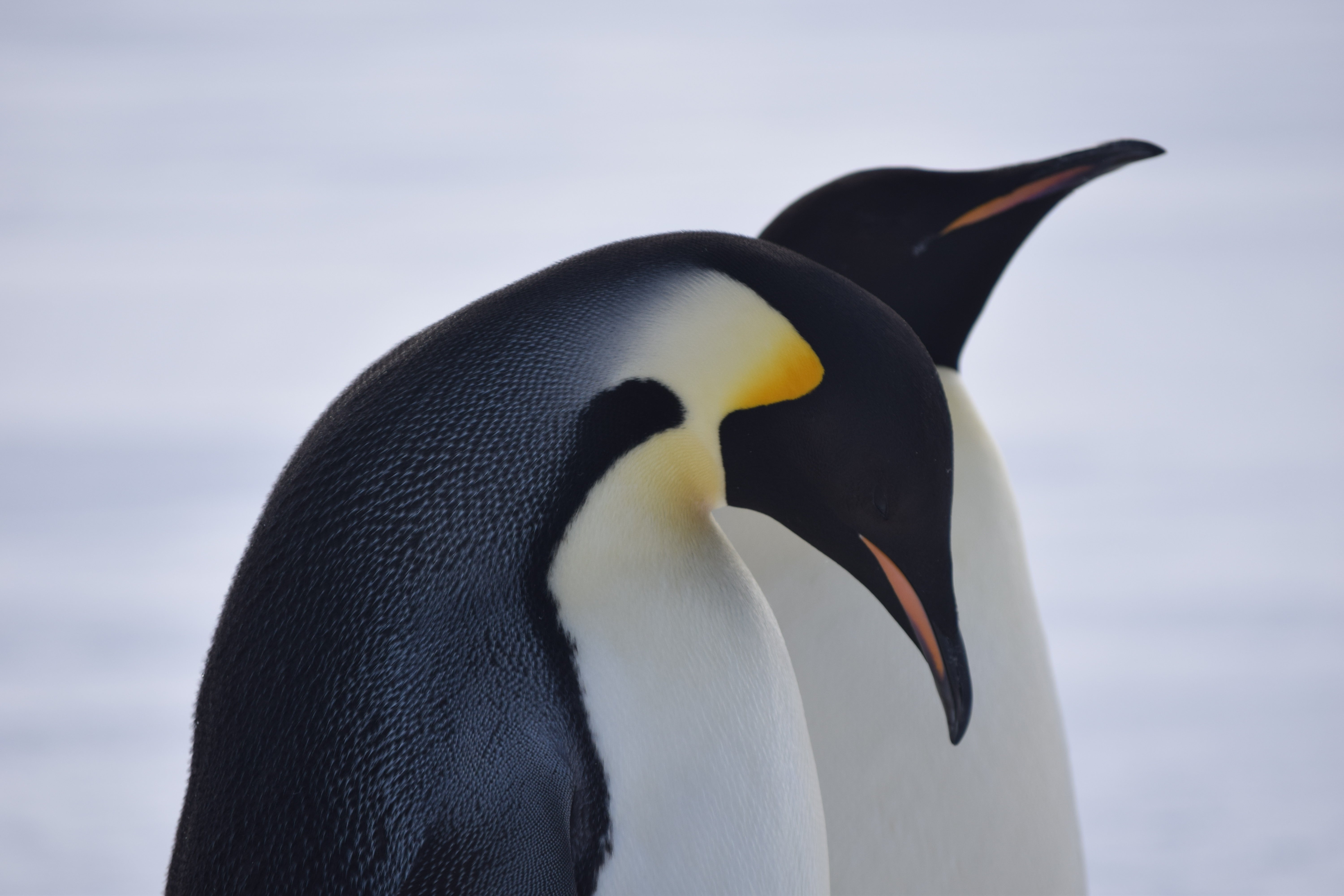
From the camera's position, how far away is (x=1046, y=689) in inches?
60.5

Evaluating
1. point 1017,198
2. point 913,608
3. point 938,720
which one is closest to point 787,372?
point 913,608

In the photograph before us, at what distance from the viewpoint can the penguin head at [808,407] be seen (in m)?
0.91

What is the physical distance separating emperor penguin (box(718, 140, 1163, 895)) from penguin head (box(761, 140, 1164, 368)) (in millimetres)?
15

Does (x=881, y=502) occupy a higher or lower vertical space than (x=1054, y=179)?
lower

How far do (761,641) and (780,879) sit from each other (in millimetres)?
147

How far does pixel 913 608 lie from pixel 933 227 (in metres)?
0.73

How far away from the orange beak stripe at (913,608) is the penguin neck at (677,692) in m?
0.09

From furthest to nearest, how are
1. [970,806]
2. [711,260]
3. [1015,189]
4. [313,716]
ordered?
1. [1015,189]
2. [970,806]
3. [711,260]
4. [313,716]

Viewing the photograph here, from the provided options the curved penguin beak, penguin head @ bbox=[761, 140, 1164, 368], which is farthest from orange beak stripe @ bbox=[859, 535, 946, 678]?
penguin head @ bbox=[761, 140, 1164, 368]

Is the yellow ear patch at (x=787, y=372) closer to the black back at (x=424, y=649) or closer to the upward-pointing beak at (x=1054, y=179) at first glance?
the black back at (x=424, y=649)

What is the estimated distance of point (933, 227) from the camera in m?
1.60

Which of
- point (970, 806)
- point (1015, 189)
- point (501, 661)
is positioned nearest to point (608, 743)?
point (501, 661)

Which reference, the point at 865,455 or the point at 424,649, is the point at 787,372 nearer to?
the point at 865,455

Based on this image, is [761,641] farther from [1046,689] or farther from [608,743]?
[1046,689]
